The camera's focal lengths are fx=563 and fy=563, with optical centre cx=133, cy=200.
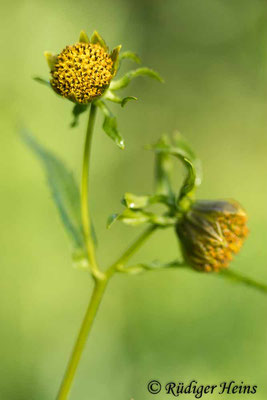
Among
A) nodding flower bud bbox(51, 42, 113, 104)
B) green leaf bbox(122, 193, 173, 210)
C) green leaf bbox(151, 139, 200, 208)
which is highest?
nodding flower bud bbox(51, 42, 113, 104)

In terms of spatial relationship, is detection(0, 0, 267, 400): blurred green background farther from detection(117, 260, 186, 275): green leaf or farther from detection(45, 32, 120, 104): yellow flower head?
detection(45, 32, 120, 104): yellow flower head

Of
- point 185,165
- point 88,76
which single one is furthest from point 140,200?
point 88,76

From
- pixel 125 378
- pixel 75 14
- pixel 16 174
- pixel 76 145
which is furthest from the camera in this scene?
pixel 75 14

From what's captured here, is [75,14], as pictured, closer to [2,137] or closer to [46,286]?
[2,137]

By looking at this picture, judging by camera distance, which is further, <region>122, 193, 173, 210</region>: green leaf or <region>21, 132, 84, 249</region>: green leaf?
<region>21, 132, 84, 249</region>: green leaf

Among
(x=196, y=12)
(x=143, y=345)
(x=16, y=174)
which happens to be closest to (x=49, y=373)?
(x=143, y=345)

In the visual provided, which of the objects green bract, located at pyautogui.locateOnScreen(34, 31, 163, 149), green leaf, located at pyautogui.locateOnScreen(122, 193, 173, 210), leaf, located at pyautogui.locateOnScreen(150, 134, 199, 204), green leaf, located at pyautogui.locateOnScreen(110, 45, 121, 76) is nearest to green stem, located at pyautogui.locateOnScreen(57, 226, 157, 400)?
green leaf, located at pyautogui.locateOnScreen(122, 193, 173, 210)

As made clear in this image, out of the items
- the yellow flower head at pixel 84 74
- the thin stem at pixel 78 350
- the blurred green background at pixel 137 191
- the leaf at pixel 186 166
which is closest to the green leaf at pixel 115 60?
the yellow flower head at pixel 84 74
